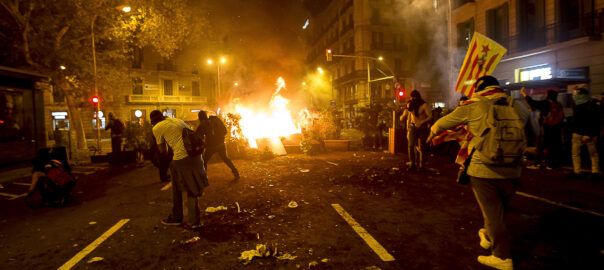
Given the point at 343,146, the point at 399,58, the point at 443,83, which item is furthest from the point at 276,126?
the point at 399,58

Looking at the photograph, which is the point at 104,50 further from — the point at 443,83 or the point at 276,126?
the point at 443,83

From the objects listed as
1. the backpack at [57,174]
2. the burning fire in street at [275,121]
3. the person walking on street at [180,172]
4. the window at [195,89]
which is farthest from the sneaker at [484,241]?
the window at [195,89]

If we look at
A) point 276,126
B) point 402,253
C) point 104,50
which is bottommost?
point 402,253

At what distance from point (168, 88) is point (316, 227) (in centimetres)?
4385

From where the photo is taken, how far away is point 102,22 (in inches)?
620

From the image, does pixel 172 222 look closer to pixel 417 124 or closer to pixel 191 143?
pixel 191 143

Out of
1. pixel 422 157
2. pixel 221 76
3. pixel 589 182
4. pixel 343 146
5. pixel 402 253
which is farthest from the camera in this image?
pixel 221 76

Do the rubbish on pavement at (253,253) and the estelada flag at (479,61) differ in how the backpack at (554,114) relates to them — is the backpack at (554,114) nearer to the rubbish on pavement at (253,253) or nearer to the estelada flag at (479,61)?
the estelada flag at (479,61)

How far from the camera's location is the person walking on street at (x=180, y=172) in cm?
453

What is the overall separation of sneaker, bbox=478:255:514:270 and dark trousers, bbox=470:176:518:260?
Answer: 0.04 metres

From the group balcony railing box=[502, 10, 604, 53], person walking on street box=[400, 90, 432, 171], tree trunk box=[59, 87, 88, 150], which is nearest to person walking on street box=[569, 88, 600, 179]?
person walking on street box=[400, 90, 432, 171]

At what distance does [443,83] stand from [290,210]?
3934 cm

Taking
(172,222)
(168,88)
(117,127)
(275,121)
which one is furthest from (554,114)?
(168,88)

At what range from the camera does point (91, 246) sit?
156 inches
